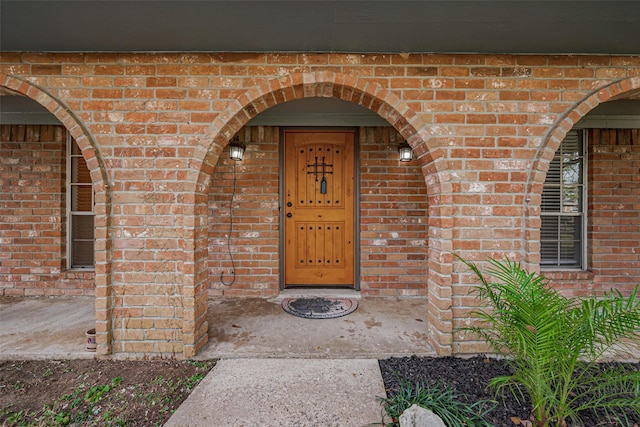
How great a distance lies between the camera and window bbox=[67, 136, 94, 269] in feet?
12.3

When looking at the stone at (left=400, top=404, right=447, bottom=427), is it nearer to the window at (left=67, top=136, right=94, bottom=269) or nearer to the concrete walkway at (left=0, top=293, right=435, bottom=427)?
the concrete walkway at (left=0, top=293, right=435, bottom=427)

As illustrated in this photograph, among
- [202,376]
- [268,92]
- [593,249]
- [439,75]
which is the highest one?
[439,75]

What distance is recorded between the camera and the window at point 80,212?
3.76 meters

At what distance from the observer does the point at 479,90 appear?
2.27 meters

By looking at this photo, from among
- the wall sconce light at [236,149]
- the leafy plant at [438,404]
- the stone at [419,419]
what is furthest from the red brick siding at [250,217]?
the stone at [419,419]

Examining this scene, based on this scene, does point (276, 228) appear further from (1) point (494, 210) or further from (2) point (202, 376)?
(1) point (494, 210)

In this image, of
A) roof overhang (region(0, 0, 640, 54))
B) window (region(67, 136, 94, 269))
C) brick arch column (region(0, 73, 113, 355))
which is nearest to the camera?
roof overhang (region(0, 0, 640, 54))

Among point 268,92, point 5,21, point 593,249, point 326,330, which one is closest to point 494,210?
point 326,330

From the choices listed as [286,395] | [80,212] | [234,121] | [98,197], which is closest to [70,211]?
[80,212]

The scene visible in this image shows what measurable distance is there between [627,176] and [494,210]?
2764 mm

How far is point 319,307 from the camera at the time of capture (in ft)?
10.6

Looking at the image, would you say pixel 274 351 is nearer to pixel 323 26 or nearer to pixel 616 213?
pixel 323 26

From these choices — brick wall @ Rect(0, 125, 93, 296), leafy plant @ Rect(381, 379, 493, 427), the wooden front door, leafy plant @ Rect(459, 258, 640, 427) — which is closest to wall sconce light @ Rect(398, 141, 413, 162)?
the wooden front door

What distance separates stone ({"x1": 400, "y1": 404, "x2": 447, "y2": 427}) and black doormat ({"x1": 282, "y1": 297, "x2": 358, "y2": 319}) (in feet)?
5.03
